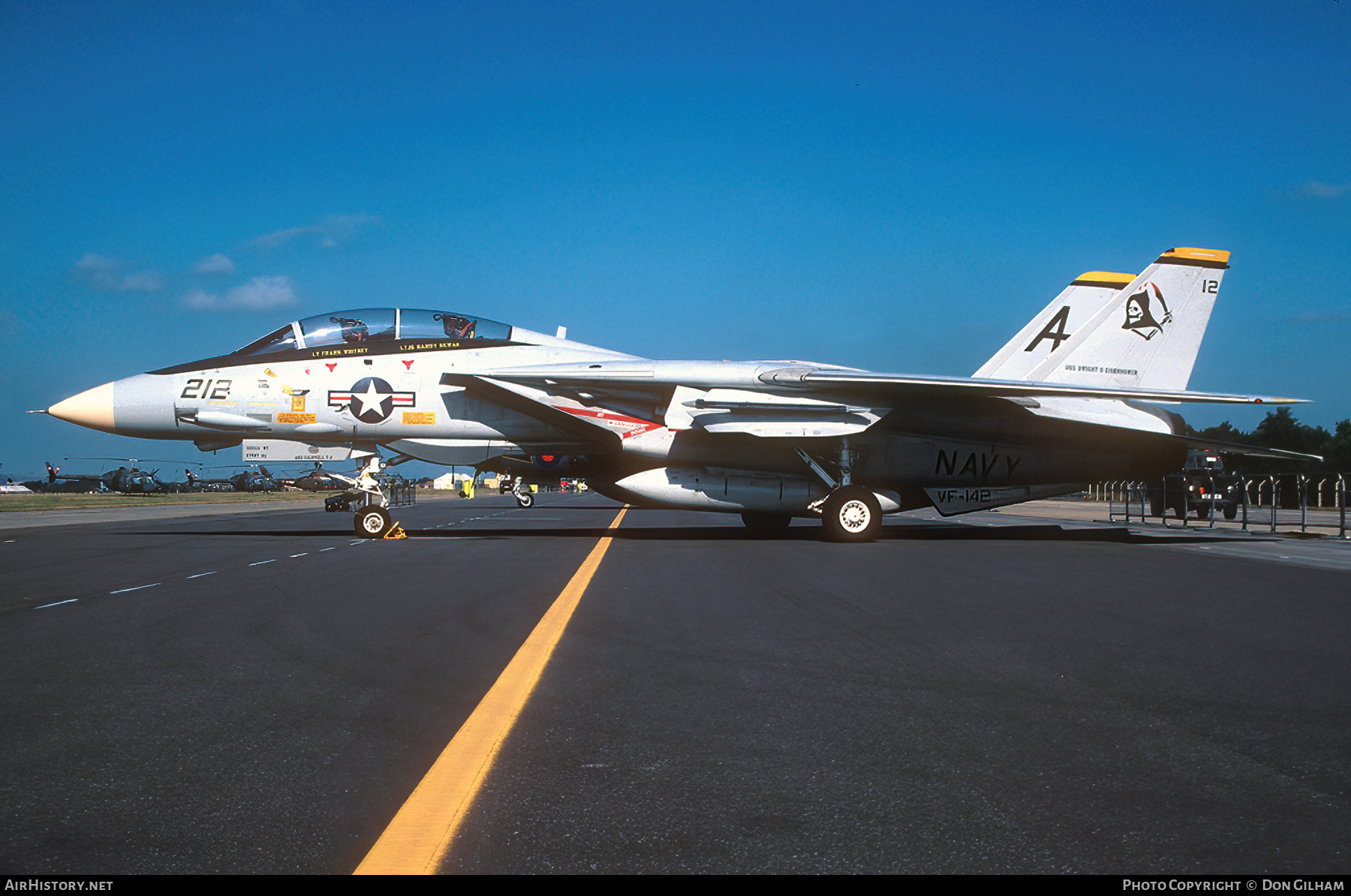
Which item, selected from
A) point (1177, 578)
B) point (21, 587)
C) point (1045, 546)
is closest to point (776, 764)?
point (1177, 578)

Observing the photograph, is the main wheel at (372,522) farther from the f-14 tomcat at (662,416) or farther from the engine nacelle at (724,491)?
the engine nacelle at (724,491)

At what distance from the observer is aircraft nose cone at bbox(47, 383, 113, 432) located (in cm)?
1400

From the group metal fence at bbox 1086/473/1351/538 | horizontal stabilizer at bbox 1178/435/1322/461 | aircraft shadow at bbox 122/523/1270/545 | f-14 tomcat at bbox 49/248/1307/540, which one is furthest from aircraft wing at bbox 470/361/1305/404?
metal fence at bbox 1086/473/1351/538

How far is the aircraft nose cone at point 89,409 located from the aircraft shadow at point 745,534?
322cm

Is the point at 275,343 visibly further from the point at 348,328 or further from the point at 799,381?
the point at 799,381

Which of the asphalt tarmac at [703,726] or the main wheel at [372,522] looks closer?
the asphalt tarmac at [703,726]

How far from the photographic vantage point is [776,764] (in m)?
3.22

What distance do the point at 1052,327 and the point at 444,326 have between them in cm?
1052

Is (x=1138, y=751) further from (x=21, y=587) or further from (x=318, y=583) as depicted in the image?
(x=21, y=587)

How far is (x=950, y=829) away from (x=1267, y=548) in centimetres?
1400

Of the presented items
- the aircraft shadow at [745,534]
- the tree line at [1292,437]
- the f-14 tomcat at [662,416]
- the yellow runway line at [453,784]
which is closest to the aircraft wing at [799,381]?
the f-14 tomcat at [662,416]

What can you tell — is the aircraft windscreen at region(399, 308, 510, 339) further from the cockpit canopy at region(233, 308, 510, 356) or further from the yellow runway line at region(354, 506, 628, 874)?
the yellow runway line at region(354, 506, 628, 874)

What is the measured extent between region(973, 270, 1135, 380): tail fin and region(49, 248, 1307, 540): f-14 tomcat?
1118 millimetres

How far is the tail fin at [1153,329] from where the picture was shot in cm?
1631
